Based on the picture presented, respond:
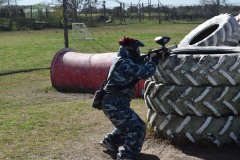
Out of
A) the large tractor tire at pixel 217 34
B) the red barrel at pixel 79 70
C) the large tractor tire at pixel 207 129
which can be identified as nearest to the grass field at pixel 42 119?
the red barrel at pixel 79 70

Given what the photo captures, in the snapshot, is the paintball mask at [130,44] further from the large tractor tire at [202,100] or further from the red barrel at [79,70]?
the red barrel at [79,70]

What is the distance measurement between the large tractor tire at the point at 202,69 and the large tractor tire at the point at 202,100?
75 mm

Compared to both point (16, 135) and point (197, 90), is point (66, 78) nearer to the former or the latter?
point (16, 135)

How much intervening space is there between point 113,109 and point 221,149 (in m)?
1.31

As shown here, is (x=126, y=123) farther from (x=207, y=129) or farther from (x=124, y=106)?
(x=207, y=129)

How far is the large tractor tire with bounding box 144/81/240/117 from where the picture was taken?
16.7 feet

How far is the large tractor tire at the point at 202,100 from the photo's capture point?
16.7 ft

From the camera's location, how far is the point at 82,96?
9.31 m

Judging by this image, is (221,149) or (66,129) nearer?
(221,149)

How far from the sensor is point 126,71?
190 inches

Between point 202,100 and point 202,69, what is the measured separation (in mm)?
342

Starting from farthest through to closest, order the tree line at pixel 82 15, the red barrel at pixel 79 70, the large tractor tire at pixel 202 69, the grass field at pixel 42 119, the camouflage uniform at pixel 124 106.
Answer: the tree line at pixel 82 15 < the red barrel at pixel 79 70 < the grass field at pixel 42 119 < the large tractor tire at pixel 202 69 < the camouflage uniform at pixel 124 106

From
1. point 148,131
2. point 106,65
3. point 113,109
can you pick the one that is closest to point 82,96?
point 106,65

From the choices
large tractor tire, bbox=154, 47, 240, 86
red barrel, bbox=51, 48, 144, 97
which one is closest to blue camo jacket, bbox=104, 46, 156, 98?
large tractor tire, bbox=154, 47, 240, 86
